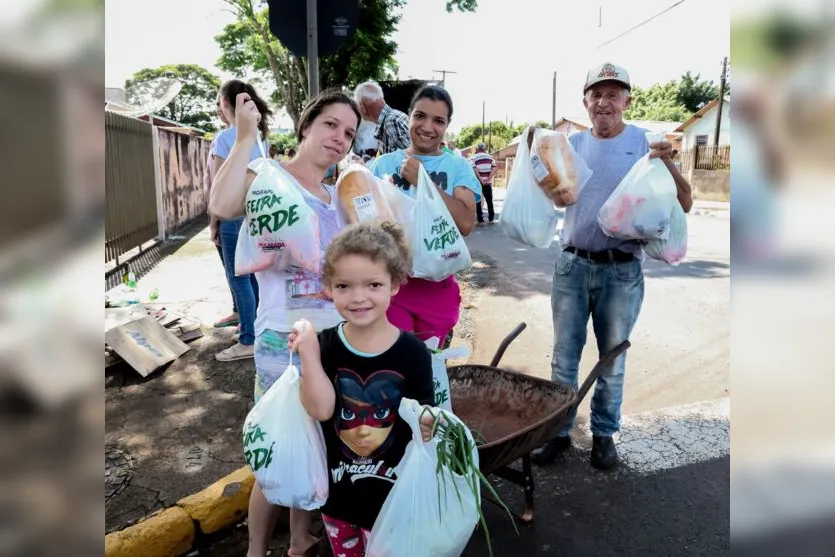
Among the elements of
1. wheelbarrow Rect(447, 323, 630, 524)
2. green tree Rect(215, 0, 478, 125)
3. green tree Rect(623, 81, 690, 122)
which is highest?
green tree Rect(623, 81, 690, 122)

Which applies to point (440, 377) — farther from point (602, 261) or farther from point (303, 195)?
point (602, 261)

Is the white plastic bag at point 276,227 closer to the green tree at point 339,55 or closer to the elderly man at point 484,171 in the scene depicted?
the elderly man at point 484,171

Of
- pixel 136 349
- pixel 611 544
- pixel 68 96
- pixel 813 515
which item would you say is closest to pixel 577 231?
pixel 611 544

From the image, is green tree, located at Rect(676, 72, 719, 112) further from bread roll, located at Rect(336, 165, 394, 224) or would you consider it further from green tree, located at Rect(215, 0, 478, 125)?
bread roll, located at Rect(336, 165, 394, 224)

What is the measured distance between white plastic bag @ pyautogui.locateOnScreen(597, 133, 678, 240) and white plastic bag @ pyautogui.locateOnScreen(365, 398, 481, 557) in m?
1.67

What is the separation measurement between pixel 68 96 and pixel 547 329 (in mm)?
6056

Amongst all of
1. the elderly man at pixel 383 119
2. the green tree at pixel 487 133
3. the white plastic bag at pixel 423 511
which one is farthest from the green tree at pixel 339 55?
the green tree at pixel 487 133

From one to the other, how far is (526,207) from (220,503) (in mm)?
2170

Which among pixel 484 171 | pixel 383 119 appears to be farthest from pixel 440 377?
pixel 484 171

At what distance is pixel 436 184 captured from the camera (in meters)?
2.90

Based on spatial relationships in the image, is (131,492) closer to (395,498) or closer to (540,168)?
(395,498)

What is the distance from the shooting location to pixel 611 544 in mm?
2771

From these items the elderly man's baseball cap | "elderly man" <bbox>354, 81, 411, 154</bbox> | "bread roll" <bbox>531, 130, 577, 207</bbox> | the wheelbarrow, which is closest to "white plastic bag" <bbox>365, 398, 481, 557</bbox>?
the wheelbarrow

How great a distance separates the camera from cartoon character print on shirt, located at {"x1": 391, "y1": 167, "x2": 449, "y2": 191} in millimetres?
2900
